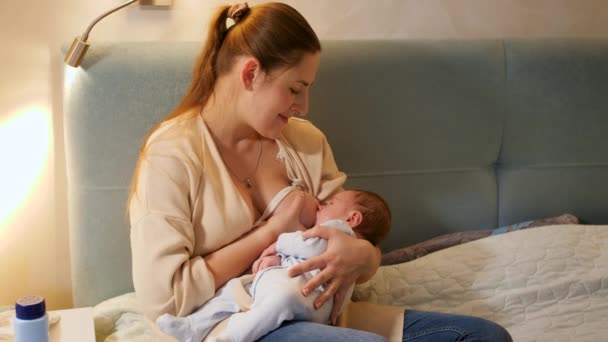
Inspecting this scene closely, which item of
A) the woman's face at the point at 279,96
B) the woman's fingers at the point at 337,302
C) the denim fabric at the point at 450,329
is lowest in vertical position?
the denim fabric at the point at 450,329

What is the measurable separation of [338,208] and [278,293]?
1.04 ft

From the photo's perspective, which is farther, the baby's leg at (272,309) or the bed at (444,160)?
the bed at (444,160)

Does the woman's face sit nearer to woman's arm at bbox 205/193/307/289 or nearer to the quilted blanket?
woman's arm at bbox 205/193/307/289

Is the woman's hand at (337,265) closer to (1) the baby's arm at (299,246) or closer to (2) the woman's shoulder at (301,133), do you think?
(1) the baby's arm at (299,246)

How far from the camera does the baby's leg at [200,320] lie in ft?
4.89

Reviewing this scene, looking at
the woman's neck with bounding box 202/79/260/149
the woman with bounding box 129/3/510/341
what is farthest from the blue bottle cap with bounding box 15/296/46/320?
the woman's neck with bounding box 202/79/260/149

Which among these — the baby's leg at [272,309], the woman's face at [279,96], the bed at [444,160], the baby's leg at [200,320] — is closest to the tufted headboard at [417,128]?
the bed at [444,160]

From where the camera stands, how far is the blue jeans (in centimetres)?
139

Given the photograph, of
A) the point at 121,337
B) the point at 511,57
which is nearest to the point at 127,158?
the point at 121,337

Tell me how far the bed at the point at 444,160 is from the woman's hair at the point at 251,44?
229 mm

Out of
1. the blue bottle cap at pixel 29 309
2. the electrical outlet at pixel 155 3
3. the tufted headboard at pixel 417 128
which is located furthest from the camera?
the electrical outlet at pixel 155 3

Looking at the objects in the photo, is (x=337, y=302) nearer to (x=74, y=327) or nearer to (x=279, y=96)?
(x=279, y=96)

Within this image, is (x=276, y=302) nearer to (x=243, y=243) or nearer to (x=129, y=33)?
(x=243, y=243)

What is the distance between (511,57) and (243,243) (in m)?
1.10
